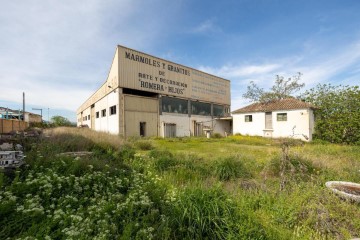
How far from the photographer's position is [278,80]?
33.4 meters

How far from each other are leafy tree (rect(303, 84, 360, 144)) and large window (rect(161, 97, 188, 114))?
14793mm

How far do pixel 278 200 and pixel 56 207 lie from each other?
3.75 meters

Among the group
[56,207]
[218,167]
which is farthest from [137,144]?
[56,207]

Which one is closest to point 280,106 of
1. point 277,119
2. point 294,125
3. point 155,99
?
point 277,119

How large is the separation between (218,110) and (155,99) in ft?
41.0

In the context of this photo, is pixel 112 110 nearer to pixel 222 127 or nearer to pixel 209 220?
pixel 222 127

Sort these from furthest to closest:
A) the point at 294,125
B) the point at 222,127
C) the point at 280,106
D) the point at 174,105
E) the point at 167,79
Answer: the point at 222,127 → the point at 174,105 → the point at 167,79 → the point at 280,106 → the point at 294,125

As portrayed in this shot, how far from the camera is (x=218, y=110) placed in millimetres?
31734

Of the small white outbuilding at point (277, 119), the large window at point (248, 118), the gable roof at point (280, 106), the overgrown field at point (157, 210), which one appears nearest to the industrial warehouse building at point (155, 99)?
the small white outbuilding at point (277, 119)

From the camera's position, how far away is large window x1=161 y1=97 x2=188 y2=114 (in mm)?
24188

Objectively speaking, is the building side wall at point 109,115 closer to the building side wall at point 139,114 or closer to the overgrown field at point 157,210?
the building side wall at point 139,114

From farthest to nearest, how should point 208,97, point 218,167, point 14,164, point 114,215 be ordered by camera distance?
point 208,97
point 218,167
point 14,164
point 114,215

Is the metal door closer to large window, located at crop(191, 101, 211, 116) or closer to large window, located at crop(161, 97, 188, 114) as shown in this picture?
large window, located at crop(191, 101, 211, 116)

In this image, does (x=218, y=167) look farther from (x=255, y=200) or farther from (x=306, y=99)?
(x=306, y=99)
